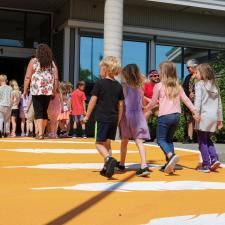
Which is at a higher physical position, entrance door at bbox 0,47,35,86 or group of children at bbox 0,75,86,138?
entrance door at bbox 0,47,35,86

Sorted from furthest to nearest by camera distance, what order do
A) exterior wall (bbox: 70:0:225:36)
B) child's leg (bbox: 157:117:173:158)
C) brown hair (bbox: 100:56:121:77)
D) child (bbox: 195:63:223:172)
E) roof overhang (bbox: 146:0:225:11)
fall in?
exterior wall (bbox: 70:0:225:36), roof overhang (bbox: 146:0:225:11), child (bbox: 195:63:223:172), child's leg (bbox: 157:117:173:158), brown hair (bbox: 100:56:121:77)

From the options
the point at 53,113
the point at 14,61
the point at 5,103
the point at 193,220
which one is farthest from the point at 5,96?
the point at 193,220

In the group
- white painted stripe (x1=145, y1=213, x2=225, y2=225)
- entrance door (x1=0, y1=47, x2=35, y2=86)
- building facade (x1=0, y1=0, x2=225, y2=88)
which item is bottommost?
white painted stripe (x1=145, y1=213, x2=225, y2=225)

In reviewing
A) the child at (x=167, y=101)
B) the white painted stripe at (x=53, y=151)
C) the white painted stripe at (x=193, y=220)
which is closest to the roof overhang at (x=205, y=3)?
the white painted stripe at (x=53, y=151)

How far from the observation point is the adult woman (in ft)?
33.8

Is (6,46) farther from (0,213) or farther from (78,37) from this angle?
(0,213)

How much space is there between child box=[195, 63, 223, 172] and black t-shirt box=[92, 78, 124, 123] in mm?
1598

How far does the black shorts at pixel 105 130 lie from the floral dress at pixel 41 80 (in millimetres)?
4138

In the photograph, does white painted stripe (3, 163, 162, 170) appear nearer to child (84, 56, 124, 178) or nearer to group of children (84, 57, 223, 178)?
group of children (84, 57, 223, 178)

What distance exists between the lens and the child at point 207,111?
23.9ft

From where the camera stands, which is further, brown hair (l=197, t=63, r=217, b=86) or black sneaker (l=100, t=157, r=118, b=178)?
brown hair (l=197, t=63, r=217, b=86)

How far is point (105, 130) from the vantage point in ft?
20.8

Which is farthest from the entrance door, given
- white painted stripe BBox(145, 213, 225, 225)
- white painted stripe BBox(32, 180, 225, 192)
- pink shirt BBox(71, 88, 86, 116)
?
white painted stripe BBox(145, 213, 225, 225)

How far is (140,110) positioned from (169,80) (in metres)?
0.66
